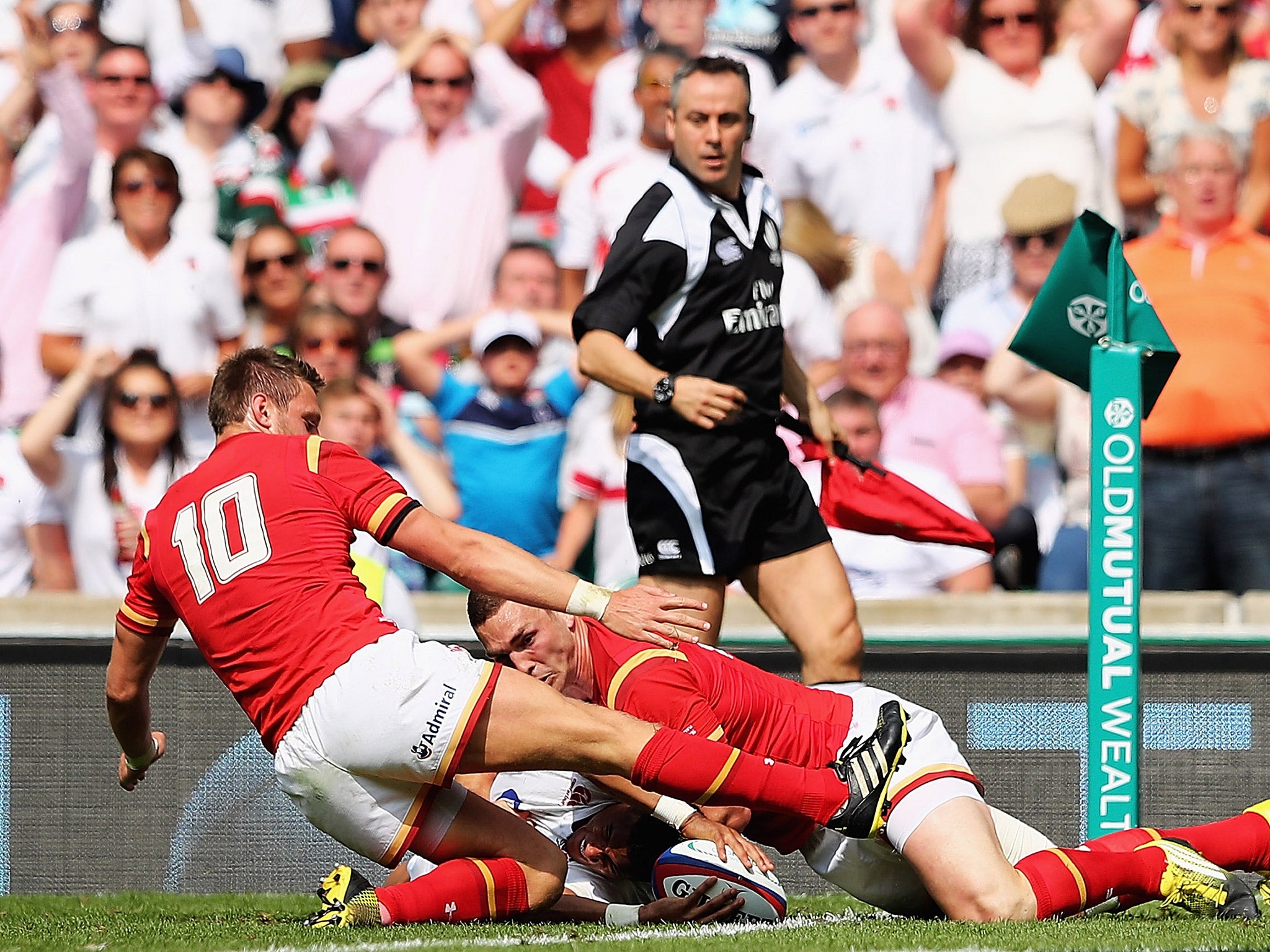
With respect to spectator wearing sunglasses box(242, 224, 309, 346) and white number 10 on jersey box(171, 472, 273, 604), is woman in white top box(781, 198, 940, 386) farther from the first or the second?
white number 10 on jersey box(171, 472, 273, 604)

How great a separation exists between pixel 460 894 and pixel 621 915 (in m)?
0.45

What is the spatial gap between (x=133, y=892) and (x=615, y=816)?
179 cm

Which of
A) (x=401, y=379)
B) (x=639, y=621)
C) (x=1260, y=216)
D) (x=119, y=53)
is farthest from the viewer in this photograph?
(x=119, y=53)

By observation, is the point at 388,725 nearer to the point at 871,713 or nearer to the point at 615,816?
the point at 615,816

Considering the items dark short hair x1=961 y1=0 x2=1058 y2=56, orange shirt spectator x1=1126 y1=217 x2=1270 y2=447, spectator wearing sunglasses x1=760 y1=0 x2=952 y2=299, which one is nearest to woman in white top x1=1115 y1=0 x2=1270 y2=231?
orange shirt spectator x1=1126 y1=217 x2=1270 y2=447

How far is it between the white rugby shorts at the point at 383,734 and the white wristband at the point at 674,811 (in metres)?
0.57

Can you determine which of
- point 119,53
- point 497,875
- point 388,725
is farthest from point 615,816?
point 119,53

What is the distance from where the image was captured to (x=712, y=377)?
5.66 metres

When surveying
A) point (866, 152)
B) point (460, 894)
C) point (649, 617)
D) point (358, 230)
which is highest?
point (866, 152)

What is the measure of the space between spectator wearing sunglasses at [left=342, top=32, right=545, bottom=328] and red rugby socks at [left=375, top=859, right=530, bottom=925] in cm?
480

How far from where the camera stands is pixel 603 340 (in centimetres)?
545

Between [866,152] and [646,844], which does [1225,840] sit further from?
[866,152]

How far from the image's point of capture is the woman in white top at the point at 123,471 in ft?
26.5

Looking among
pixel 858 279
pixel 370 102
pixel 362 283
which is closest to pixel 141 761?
pixel 362 283
